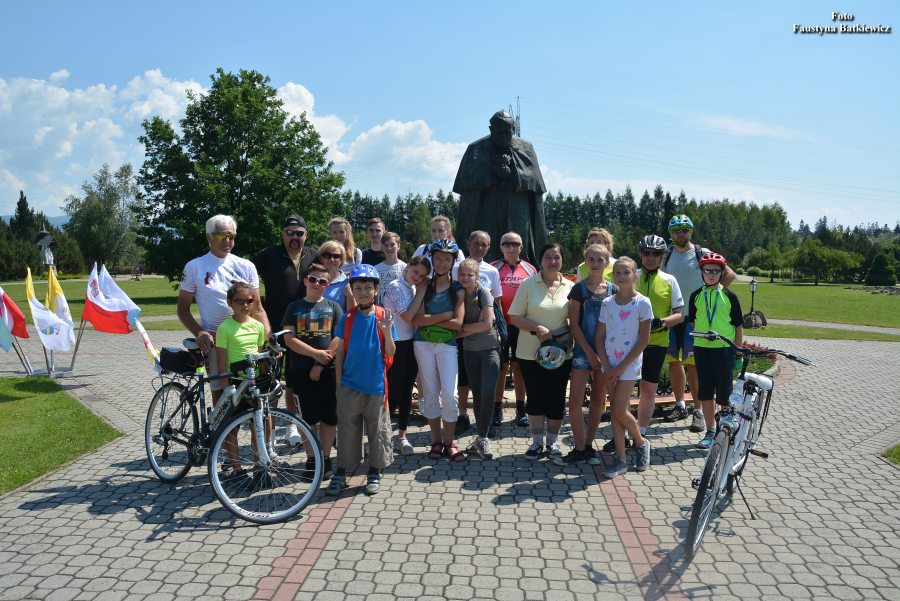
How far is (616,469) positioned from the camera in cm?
532

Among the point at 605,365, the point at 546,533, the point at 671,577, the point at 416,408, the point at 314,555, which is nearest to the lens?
the point at 671,577

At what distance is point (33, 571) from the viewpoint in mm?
3662

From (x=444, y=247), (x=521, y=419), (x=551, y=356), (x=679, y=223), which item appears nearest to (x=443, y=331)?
(x=444, y=247)

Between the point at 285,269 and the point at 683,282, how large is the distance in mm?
4126

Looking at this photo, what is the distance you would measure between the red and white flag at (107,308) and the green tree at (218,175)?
67.5 ft

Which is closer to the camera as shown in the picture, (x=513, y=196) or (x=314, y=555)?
(x=314, y=555)

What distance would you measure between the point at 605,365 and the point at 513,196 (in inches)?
151

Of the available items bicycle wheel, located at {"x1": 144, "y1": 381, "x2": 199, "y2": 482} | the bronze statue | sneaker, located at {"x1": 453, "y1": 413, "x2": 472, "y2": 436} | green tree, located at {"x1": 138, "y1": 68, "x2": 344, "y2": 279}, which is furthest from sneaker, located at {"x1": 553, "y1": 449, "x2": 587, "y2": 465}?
green tree, located at {"x1": 138, "y1": 68, "x2": 344, "y2": 279}

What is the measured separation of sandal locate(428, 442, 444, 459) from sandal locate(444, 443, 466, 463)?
0.05m

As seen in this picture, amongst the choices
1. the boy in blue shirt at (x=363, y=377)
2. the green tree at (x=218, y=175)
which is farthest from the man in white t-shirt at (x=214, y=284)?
the green tree at (x=218, y=175)

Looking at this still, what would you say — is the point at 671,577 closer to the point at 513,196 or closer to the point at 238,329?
the point at 238,329

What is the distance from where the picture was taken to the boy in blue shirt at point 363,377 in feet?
15.7

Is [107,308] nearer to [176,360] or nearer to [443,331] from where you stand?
[176,360]

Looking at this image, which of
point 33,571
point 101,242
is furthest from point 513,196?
point 101,242
